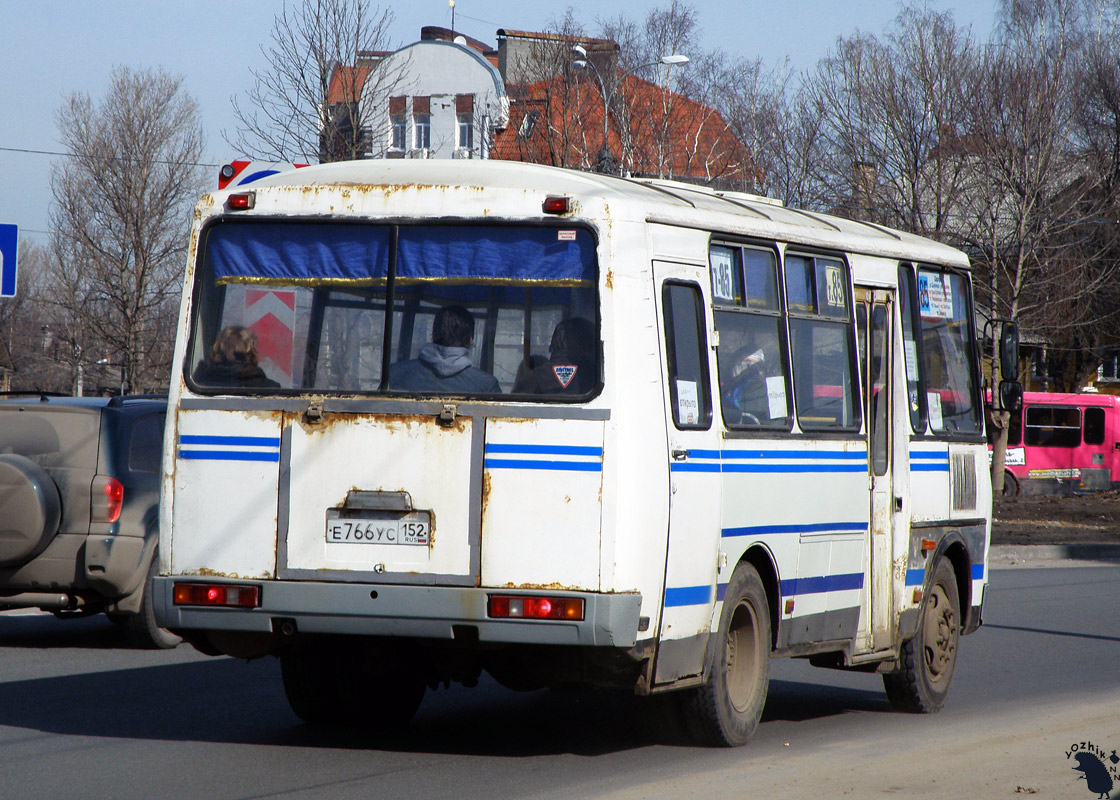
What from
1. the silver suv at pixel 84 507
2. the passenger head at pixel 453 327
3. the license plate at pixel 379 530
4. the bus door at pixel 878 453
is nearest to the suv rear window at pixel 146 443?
the silver suv at pixel 84 507

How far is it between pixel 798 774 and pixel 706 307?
2.22 metres

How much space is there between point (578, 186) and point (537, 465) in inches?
50.9

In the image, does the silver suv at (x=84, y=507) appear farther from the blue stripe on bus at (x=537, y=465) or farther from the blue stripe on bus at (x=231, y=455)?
the blue stripe on bus at (x=537, y=465)

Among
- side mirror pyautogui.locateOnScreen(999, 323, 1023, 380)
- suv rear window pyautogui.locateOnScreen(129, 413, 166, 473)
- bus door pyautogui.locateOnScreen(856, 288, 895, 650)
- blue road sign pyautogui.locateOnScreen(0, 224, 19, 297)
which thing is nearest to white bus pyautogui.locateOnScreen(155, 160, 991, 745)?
bus door pyautogui.locateOnScreen(856, 288, 895, 650)

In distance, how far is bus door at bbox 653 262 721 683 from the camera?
693cm

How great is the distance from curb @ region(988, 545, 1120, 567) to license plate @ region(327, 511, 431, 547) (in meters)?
17.0

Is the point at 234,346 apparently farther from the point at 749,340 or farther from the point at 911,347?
the point at 911,347

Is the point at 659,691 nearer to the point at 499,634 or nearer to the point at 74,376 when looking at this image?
the point at 499,634

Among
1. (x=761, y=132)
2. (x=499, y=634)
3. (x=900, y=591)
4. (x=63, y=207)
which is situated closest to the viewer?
(x=499, y=634)

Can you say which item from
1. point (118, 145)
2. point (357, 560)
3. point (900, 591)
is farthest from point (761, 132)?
point (357, 560)

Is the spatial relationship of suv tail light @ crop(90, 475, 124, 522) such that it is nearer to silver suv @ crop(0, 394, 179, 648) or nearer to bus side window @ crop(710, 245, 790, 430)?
silver suv @ crop(0, 394, 179, 648)

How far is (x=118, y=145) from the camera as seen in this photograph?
150 ft

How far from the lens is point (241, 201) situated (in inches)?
288

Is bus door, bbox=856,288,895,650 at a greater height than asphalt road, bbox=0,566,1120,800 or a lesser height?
greater
